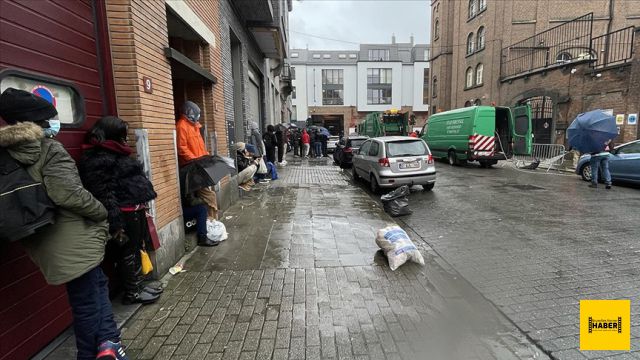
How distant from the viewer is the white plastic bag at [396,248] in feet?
13.7

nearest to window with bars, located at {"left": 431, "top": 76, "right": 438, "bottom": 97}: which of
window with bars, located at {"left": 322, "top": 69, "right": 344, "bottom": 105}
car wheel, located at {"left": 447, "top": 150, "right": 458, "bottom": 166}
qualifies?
window with bars, located at {"left": 322, "top": 69, "right": 344, "bottom": 105}

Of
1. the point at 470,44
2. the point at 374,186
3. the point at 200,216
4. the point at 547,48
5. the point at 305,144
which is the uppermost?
the point at 470,44

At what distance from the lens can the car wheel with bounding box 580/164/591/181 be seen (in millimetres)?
10547

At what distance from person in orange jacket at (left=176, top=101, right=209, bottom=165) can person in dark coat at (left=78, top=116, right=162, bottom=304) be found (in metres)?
1.65

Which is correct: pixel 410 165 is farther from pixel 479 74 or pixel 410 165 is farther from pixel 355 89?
pixel 355 89

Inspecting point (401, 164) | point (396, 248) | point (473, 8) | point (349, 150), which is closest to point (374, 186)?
point (401, 164)

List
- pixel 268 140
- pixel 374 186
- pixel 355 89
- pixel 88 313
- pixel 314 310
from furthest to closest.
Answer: pixel 355 89 < pixel 268 140 < pixel 374 186 < pixel 314 310 < pixel 88 313

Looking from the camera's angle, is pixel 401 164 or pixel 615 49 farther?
pixel 615 49

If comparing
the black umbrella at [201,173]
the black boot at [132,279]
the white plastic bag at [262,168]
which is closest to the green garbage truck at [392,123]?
the white plastic bag at [262,168]

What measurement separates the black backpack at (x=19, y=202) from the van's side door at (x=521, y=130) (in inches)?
652

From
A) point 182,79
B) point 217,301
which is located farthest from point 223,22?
point 217,301

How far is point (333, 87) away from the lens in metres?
52.8

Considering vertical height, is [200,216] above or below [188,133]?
below

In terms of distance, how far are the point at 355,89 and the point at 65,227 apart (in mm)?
52965
